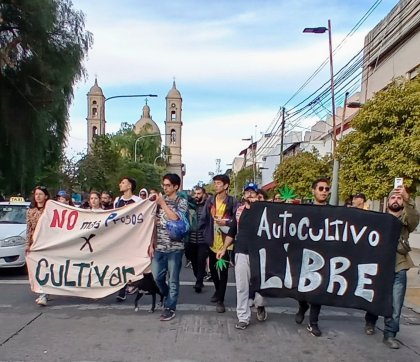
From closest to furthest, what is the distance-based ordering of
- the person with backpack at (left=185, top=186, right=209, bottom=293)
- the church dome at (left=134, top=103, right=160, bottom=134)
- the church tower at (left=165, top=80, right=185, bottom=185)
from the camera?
1. the person with backpack at (left=185, top=186, right=209, bottom=293)
2. the church dome at (left=134, top=103, right=160, bottom=134)
3. the church tower at (left=165, top=80, right=185, bottom=185)

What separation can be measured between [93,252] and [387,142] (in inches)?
298

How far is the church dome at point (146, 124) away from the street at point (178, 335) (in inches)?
3790

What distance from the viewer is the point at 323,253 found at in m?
5.76

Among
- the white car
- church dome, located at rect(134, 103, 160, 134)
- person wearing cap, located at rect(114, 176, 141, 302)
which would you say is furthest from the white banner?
church dome, located at rect(134, 103, 160, 134)

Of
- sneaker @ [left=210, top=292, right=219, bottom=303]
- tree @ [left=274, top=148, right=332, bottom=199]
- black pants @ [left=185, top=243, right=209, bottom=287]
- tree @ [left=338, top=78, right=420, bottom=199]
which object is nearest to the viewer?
sneaker @ [left=210, top=292, right=219, bottom=303]

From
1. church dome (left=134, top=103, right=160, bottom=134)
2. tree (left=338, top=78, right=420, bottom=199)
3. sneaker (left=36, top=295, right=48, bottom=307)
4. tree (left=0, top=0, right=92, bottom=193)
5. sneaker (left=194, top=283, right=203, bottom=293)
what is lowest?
sneaker (left=194, top=283, right=203, bottom=293)

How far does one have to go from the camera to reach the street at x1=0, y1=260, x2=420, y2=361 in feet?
16.2

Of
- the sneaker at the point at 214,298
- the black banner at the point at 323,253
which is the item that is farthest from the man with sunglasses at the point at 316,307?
the sneaker at the point at 214,298

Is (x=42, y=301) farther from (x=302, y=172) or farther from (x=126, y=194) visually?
(x=302, y=172)

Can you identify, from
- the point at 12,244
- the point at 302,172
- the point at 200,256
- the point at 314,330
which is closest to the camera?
the point at 314,330

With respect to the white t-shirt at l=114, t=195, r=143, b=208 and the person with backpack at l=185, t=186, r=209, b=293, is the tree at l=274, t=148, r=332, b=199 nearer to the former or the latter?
the person with backpack at l=185, t=186, r=209, b=293

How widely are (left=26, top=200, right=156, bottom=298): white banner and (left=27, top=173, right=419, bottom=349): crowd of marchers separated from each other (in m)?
0.25

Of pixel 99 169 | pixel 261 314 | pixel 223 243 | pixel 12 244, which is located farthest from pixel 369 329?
pixel 99 169

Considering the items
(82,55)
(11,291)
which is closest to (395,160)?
(11,291)
